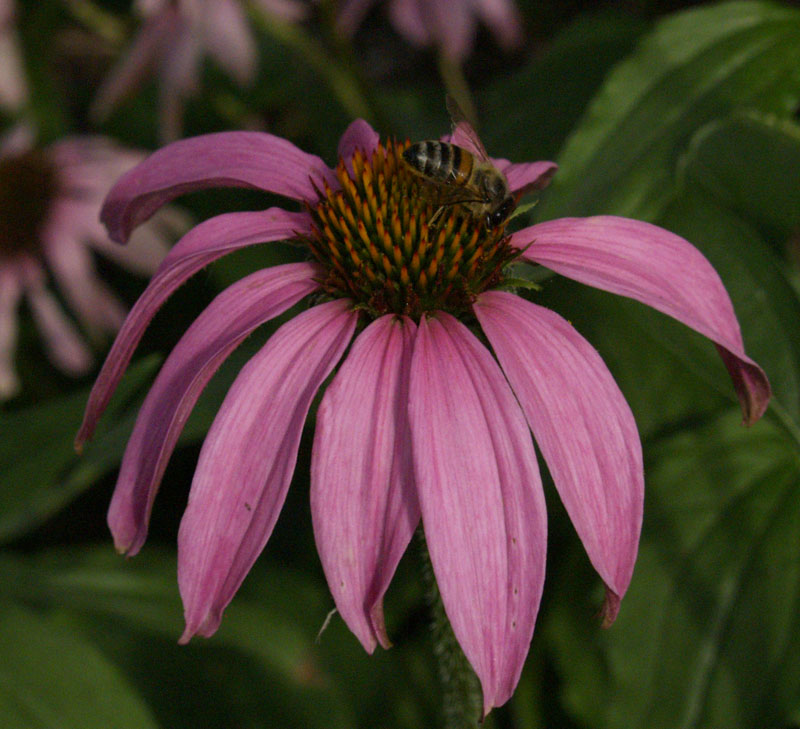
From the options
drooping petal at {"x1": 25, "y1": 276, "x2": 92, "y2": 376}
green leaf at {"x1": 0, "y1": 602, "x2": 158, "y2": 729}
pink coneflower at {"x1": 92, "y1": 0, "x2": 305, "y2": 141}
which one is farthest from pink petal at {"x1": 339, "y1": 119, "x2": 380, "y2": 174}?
drooping petal at {"x1": 25, "y1": 276, "x2": 92, "y2": 376}

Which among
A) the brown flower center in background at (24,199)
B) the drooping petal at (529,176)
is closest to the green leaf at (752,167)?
the drooping petal at (529,176)

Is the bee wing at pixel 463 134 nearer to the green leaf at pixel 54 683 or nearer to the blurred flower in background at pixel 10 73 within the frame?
the green leaf at pixel 54 683

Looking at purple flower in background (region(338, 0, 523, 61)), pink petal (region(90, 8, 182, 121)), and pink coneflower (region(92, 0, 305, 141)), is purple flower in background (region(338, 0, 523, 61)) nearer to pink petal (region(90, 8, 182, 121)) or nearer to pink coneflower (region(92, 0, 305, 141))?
pink coneflower (region(92, 0, 305, 141))

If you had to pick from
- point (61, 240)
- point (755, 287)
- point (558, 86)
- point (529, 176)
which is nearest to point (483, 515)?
point (529, 176)

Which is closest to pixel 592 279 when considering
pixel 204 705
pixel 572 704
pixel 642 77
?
pixel 642 77

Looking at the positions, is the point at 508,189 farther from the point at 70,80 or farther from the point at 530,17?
the point at 70,80

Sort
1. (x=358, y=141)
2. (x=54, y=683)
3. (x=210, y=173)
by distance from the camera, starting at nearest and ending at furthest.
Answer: (x=210, y=173) < (x=358, y=141) < (x=54, y=683)

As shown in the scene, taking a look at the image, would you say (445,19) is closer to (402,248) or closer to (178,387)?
(402,248)
